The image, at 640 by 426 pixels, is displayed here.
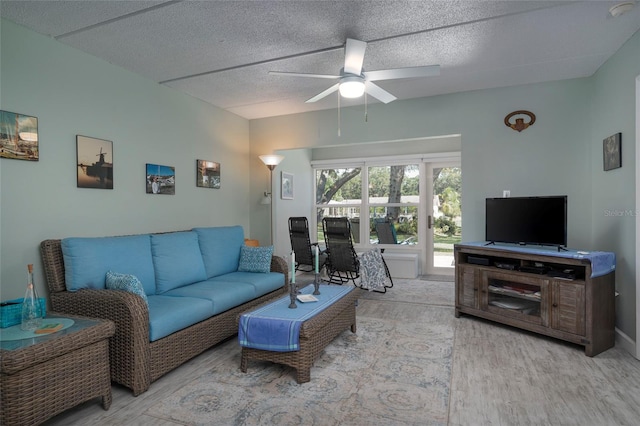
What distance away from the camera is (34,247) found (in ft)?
9.01

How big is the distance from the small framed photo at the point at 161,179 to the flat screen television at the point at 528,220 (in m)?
3.70

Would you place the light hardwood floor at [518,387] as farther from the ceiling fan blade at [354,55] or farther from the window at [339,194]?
the window at [339,194]

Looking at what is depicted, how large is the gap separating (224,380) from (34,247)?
1868 mm

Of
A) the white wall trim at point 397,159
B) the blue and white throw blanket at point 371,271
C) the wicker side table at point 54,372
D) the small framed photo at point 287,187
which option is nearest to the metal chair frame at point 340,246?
the blue and white throw blanket at point 371,271

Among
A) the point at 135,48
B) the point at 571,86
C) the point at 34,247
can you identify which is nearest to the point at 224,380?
the point at 34,247

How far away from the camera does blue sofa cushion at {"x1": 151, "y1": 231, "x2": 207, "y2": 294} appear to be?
10.7 ft

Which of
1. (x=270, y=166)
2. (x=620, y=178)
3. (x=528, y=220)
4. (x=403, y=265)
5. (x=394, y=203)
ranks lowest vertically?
(x=403, y=265)

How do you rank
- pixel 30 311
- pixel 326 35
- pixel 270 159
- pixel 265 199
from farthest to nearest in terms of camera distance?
pixel 265 199, pixel 270 159, pixel 326 35, pixel 30 311

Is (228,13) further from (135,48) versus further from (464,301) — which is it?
(464,301)

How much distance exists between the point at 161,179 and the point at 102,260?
1436mm

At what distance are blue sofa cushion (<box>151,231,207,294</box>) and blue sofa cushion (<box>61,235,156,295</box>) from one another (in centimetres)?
8

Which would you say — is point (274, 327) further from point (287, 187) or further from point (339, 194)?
point (339, 194)

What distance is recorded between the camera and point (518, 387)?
2.38m

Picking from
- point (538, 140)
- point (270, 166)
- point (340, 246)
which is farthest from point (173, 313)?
point (538, 140)
